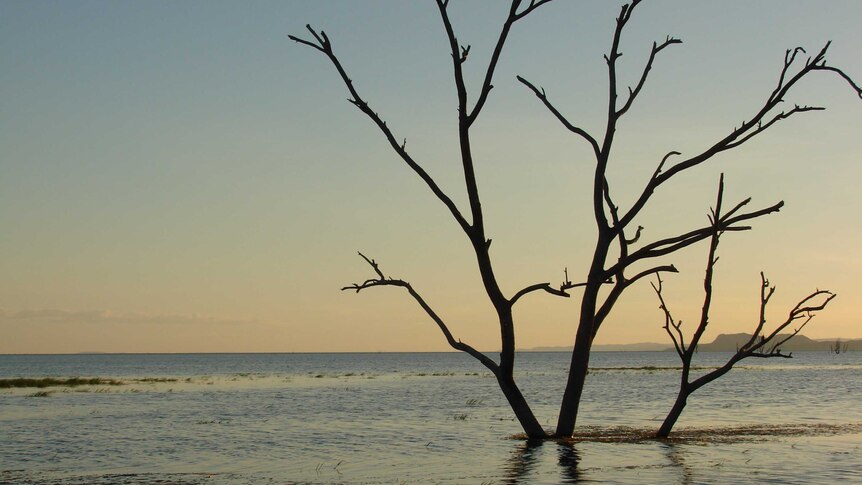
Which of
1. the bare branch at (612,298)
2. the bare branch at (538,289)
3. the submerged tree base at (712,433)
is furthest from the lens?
the submerged tree base at (712,433)

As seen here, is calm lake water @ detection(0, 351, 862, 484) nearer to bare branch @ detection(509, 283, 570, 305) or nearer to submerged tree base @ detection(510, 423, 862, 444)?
submerged tree base @ detection(510, 423, 862, 444)

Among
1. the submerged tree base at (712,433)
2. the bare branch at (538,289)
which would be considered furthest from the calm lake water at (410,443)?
the bare branch at (538,289)

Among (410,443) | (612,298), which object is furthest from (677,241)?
(410,443)

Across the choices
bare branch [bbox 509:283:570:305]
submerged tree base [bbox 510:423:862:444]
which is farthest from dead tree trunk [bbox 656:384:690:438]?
bare branch [bbox 509:283:570:305]

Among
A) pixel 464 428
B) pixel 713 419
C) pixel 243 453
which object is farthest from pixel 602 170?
pixel 713 419

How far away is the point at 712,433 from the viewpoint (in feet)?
96.9

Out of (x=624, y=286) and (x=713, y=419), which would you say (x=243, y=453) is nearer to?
(x=624, y=286)

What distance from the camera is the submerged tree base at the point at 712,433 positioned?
87.6 feet

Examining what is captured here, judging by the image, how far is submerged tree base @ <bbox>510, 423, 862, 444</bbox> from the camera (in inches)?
1051

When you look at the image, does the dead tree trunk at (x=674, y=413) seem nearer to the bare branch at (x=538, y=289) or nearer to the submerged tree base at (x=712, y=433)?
the submerged tree base at (x=712, y=433)

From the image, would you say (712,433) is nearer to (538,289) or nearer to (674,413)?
(674,413)

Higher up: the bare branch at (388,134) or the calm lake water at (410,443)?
the bare branch at (388,134)

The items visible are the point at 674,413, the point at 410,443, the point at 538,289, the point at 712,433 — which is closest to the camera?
the point at 538,289

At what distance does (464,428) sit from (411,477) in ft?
47.8
